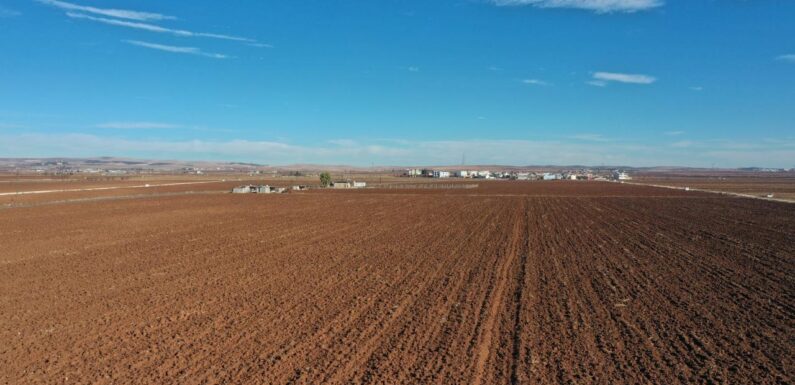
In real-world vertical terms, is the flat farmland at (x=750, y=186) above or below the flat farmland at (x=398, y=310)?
below

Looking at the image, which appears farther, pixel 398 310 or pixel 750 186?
pixel 750 186

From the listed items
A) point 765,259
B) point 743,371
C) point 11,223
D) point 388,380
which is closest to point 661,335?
point 743,371

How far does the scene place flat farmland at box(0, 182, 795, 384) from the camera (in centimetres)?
752

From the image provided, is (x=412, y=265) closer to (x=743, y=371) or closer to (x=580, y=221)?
(x=743, y=371)

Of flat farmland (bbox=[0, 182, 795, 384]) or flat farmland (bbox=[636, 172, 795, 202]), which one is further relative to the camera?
flat farmland (bbox=[636, 172, 795, 202])

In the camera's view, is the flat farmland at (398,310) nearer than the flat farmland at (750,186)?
Yes

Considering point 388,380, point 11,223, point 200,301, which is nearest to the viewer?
point 388,380

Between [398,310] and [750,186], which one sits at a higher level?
[398,310]

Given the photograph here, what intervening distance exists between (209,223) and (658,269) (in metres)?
23.1

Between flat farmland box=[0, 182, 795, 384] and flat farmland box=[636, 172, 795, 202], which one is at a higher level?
flat farmland box=[0, 182, 795, 384]

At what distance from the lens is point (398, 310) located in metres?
10.5

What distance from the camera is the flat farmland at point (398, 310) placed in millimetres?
7523

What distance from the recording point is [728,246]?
19.8m

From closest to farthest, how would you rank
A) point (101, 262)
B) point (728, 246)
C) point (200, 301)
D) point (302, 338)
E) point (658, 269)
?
point (302, 338) < point (200, 301) < point (658, 269) < point (101, 262) < point (728, 246)
